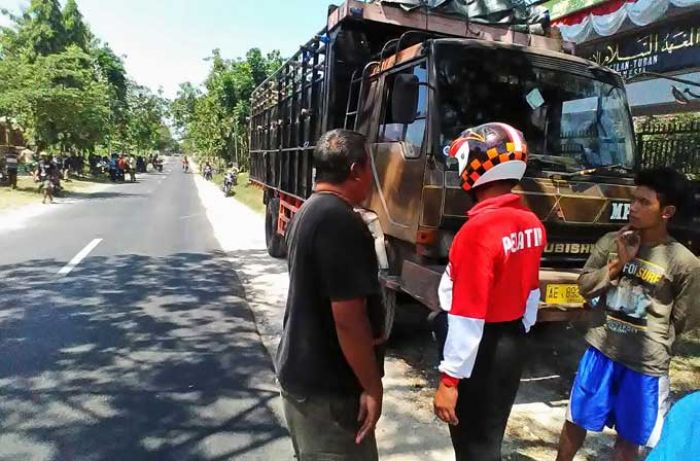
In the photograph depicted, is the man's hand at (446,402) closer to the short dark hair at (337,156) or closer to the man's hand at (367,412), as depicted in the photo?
the man's hand at (367,412)

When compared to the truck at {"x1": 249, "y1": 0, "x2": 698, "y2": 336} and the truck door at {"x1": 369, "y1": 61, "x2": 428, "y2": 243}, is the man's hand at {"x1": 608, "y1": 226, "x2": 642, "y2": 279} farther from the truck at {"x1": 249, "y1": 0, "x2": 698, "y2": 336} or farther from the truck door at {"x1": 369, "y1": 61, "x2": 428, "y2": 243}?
the truck door at {"x1": 369, "y1": 61, "x2": 428, "y2": 243}

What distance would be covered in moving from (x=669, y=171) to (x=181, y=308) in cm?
530

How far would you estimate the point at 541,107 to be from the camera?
4.70 m

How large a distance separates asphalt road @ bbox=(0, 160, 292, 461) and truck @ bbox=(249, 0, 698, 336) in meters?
1.45

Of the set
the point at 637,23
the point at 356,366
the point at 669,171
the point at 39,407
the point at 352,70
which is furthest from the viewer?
the point at 637,23

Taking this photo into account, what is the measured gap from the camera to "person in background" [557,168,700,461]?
2.54 metres

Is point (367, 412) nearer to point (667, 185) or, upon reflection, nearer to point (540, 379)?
point (667, 185)

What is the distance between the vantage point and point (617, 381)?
2.73m

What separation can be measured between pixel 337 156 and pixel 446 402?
1000 millimetres

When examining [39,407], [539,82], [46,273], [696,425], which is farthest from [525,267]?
[46,273]

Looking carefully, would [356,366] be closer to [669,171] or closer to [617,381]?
[617,381]

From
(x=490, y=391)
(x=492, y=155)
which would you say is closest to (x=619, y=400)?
(x=490, y=391)

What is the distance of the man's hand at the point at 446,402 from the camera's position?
2150mm

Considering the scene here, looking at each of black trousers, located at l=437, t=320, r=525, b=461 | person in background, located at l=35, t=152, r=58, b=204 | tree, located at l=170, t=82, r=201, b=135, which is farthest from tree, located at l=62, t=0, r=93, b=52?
black trousers, located at l=437, t=320, r=525, b=461
